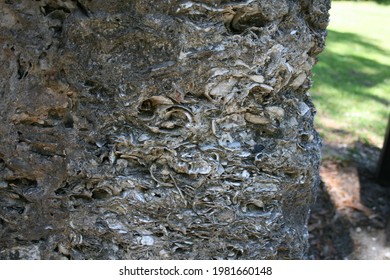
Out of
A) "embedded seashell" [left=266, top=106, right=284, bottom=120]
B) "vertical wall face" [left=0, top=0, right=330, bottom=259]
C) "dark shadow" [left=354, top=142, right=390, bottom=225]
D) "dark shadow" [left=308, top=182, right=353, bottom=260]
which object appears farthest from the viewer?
"dark shadow" [left=354, top=142, right=390, bottom=225]

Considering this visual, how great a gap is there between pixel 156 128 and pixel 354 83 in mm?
3942

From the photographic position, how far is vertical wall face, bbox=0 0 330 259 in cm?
151

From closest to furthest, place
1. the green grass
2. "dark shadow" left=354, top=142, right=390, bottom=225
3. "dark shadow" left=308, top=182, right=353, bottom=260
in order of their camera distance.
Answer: "dark shadow" left=308, top=182, right=353, bottom=260, "dark shadow" left=354, top=142, right=390, bottom=225, the green grass

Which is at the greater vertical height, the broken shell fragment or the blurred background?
the broken shell fragment

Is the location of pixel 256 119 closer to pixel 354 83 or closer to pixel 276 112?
pixel 276 112

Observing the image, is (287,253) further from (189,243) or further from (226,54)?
(226,54)

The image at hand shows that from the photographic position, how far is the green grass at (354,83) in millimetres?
4031

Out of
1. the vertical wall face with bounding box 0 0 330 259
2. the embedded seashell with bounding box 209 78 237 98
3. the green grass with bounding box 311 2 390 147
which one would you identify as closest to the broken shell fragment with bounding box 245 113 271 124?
the vertical wall face with bounding box 0 0 330 259

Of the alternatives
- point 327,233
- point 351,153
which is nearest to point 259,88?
point 327,233

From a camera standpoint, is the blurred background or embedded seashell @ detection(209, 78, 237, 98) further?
the blurred background

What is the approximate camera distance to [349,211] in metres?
3.11

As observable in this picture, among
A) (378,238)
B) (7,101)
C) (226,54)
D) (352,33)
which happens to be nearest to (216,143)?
(226,54)

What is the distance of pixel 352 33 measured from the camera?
295 inches

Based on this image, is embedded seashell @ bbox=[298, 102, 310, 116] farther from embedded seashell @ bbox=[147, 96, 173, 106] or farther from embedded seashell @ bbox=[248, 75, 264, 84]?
embedded seashell @ bbox=[147, 96, 173, 106]
